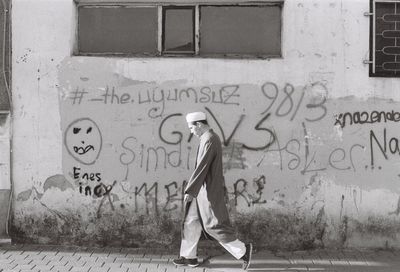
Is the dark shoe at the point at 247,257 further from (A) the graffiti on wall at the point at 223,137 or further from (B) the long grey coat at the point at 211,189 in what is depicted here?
(A) the graffiti on wall at the point at 223,137

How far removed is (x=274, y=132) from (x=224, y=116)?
0.68 metres

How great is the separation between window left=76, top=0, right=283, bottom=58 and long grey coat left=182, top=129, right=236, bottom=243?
1.59 m

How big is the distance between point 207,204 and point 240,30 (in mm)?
2464

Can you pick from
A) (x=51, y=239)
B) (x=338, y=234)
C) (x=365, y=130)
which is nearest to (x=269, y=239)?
(x=338, y=234)

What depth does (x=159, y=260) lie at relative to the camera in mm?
7371

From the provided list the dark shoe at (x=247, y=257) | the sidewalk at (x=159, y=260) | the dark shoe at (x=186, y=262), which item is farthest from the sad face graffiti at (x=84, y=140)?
the dark shoe at (x=247, y=257)

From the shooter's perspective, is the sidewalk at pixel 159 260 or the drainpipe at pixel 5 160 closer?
the sidewalk at pixel 159 260

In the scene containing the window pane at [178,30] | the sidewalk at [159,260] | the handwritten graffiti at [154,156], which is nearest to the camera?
the sidewalk at [159,260]

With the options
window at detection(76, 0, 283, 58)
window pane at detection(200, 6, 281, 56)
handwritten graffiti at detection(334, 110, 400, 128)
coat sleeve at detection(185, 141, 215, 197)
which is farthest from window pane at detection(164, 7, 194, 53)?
handwritten graffiti at detection(334, 110, 400, 128)

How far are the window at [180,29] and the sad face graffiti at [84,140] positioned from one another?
0.96 m

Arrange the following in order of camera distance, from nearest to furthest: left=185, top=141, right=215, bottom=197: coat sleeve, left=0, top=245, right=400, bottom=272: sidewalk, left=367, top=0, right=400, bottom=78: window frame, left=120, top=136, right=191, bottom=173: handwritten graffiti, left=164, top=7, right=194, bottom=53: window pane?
left=185, top=141, right=215, bottom=197: coat sleeve < left=0, top=245, right=400, bottom=272: sidewalk < left=367, top=0, right=400, bottom=78: window frame < left=120, top=136, right=191, bottom=173: handwritten graffiti < left=164, top=7, right=194, bottom=53: window pane

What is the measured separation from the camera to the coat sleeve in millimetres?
6844

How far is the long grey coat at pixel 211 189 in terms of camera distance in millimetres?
6855

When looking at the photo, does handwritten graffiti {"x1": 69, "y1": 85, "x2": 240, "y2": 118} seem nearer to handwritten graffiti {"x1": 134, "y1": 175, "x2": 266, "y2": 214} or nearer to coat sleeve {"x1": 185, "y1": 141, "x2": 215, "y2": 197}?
handwritten graffiti {"x1": 134, "y1": 175, "x2": 266, "y2": 214}
